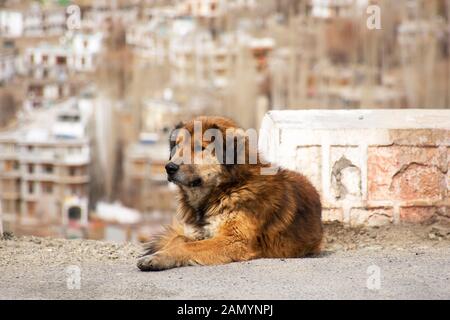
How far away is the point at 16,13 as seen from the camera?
293 feet

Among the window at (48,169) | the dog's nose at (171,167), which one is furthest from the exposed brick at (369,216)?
the window at (48,169)

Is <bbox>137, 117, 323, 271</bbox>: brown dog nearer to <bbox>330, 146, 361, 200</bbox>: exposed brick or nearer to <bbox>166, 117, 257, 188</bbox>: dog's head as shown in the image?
<bbox>166, 117, 257, 188</bbox>: dog's head

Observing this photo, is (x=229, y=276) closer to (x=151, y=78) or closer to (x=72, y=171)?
(x=72, y=171)

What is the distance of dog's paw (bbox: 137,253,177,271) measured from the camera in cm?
479

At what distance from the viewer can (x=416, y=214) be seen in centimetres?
675

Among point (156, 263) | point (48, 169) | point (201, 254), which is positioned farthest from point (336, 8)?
point (156, 263)

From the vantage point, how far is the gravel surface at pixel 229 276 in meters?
4.19

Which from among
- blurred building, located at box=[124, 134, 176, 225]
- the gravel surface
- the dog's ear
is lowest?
blurred building, located at box=[124, 134, 176, 225]

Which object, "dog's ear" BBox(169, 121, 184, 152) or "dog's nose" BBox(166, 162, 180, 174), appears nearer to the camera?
"dog's nose" BBox(166, 162, 180, 174)

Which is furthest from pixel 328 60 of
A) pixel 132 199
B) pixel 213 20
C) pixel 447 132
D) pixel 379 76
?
pixel 447 132

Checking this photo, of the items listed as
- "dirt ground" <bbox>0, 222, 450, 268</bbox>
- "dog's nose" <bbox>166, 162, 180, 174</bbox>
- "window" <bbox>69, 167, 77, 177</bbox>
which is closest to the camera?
"dog's nose" <bbox>166, 162, 180, 174</bbox>

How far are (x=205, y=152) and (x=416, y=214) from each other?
2.35 meters

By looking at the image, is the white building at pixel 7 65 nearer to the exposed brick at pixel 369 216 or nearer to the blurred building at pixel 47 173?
the blurred building at pixel 47 173

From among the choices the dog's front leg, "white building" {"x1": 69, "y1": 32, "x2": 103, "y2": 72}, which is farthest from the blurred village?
the dog's front leg
